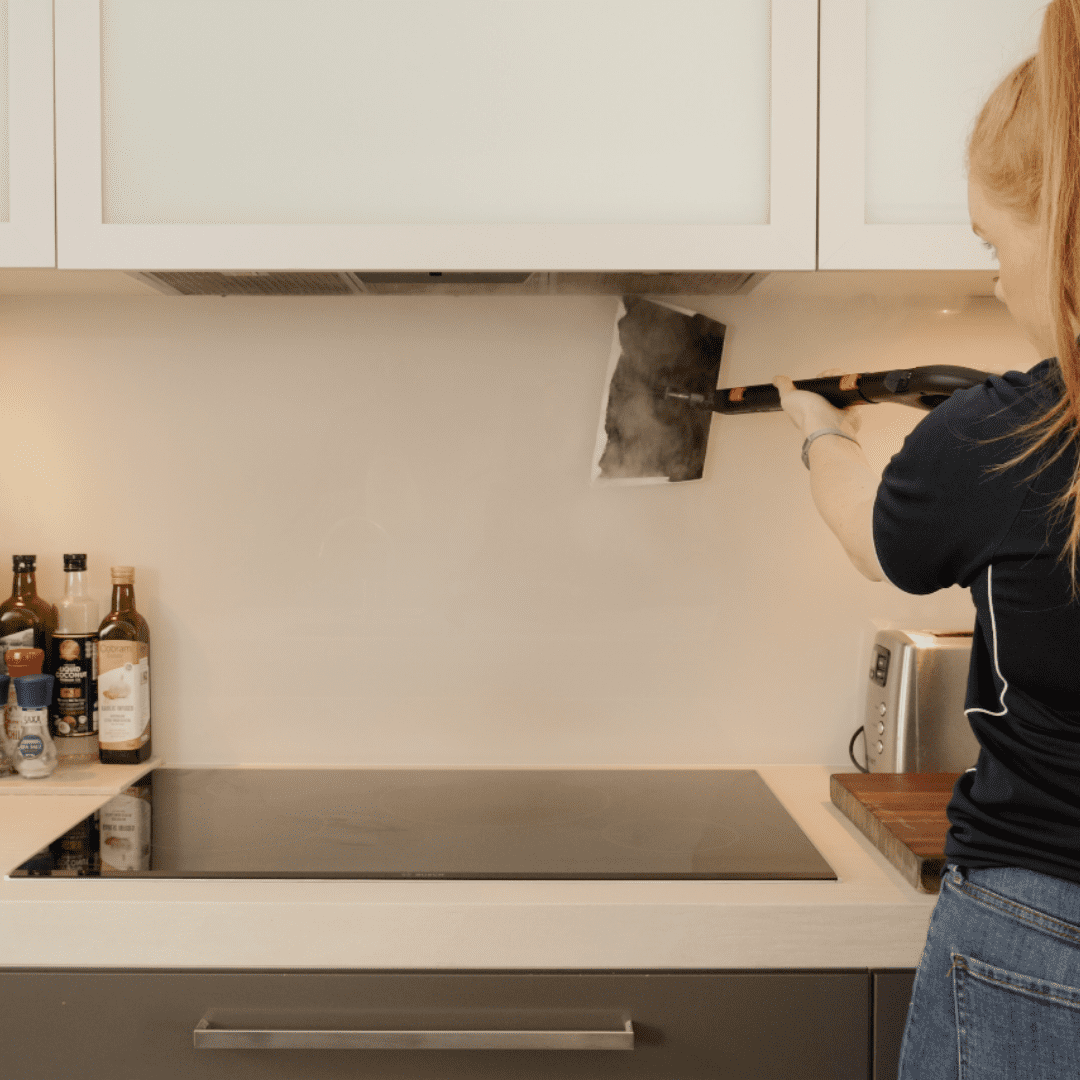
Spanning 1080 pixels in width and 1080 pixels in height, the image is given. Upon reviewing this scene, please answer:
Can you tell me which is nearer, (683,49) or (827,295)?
(683,49)

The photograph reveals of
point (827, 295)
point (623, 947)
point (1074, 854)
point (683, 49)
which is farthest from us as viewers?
point (827, 295)

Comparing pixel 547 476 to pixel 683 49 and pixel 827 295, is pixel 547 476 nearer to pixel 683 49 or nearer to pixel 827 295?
pixel 827 295

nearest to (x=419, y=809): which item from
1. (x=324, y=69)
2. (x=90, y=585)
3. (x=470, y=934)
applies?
(x=470, y=934)

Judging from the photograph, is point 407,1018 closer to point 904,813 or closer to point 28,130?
point 904,813

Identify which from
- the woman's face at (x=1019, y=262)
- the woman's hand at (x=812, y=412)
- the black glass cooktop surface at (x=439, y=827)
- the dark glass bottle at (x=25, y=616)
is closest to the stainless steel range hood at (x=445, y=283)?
the woman's hand at (x=812, y=412)

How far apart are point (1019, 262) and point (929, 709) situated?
70 centimetres

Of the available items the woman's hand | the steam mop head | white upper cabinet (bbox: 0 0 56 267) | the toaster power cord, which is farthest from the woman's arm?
white upper cabinet (bbox: 0 0 56 267)

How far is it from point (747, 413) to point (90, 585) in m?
0.98

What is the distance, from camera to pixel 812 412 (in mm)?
1156

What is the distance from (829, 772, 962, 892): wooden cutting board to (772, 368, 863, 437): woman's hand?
0.43 m

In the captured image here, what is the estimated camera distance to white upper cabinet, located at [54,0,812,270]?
42.1 inches

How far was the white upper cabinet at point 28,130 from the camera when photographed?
106 cm

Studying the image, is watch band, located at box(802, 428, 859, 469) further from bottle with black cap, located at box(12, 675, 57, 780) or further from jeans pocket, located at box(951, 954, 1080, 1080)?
bottle with black cap, located at box(12, 675, 57, 780)

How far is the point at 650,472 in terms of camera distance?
1.43 metres
